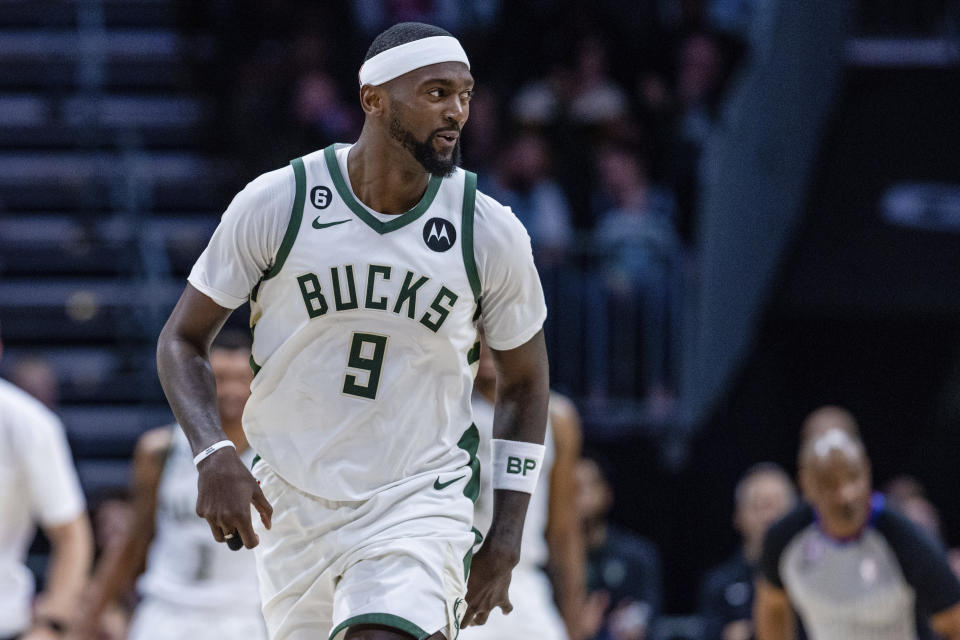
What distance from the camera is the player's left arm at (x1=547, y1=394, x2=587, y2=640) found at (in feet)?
25.5

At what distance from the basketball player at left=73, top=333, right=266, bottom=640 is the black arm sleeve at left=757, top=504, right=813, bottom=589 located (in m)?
2.20

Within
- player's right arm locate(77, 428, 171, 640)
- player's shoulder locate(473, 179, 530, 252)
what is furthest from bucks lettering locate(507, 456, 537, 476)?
player's right arm locate(77, 428, 171, 640)

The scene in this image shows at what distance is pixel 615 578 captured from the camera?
10.6 meters

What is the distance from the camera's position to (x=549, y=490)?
7.81 meters

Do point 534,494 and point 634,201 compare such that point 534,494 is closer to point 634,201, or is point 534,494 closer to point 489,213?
point 489,213

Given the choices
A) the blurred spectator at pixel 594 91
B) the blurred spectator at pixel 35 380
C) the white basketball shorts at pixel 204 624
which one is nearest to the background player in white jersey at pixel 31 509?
the white basketball shorts at pixel 204 624

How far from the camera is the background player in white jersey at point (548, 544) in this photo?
7234 mm

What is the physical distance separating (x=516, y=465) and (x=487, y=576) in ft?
1.02

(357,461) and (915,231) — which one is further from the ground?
(915,231)

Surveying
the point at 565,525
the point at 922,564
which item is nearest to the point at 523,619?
the point at 565,525

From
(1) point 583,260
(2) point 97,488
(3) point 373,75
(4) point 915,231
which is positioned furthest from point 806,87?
(3) point 373,75

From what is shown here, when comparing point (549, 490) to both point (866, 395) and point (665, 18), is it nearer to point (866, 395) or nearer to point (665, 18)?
point (866, 395)

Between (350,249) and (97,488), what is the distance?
28.9 feet

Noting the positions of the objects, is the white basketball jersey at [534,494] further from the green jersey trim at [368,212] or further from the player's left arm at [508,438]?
the green jersey trim at [368,212]
